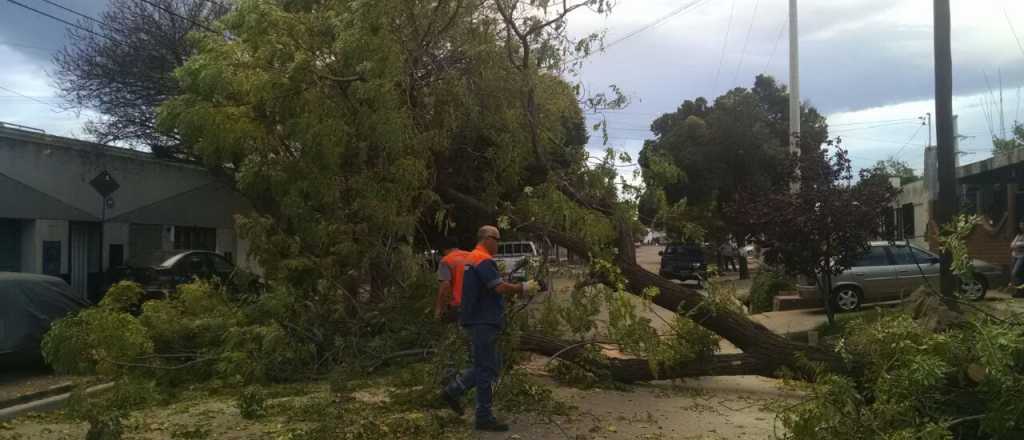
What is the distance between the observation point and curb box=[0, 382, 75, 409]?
25.4ft

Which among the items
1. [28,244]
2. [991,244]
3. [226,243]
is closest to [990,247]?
[991,244]

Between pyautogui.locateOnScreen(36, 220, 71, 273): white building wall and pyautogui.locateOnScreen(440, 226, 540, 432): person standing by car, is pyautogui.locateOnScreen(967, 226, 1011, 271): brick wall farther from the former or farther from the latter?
pyautogui.locateOnScreen(36, 220, 71, 273): white building wall

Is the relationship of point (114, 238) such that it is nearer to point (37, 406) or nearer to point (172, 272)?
point (172, 272)

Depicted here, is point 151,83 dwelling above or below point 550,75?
above

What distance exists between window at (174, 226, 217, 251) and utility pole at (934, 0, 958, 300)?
15673mm

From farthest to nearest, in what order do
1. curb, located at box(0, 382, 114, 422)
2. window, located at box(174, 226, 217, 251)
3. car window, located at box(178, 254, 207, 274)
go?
window, located at box(174, 226, 217, 251)
car window, located at box(178, 254, 207, 274)
curb, located at box(0, 382, 114, 422)

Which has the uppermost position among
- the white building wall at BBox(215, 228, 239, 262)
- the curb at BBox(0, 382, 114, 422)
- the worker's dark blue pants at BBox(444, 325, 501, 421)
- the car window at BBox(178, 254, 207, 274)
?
the white building wall at BBox(215, 228, 239, 262)

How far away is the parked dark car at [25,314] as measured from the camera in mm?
8602

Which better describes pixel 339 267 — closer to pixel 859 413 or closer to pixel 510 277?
pixel 510 277

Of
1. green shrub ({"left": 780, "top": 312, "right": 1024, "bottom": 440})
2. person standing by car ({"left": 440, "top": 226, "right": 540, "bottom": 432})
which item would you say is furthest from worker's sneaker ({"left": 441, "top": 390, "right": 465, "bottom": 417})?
green shrub ({"left": 780, "top": 312, "right": 1024, "bottom": 440})

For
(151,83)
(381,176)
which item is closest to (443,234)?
(381,176)

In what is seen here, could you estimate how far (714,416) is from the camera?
268 inches

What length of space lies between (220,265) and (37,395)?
6485 millimetres

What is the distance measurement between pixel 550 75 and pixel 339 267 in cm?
→ 302
